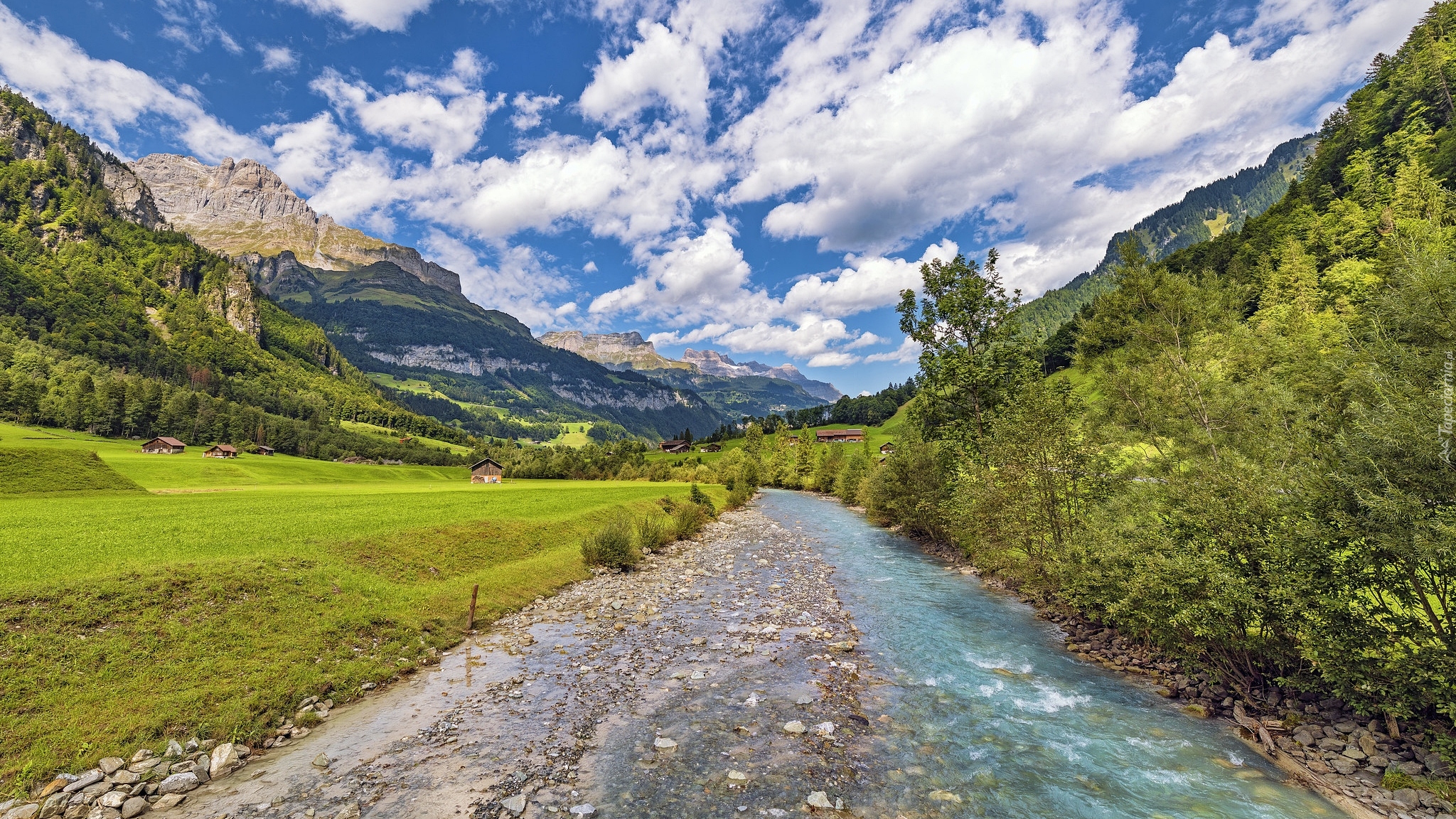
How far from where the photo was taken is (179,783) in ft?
36.2

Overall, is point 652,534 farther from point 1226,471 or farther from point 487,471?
point 487,471

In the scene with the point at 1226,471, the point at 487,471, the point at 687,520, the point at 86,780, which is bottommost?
the point at 687,520

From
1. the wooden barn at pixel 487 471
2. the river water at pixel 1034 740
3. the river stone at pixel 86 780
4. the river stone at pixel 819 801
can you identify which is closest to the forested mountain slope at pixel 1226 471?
the river water at pixel 1034 740

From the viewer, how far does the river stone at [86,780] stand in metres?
10.3

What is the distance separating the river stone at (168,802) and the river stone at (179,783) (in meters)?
0.14

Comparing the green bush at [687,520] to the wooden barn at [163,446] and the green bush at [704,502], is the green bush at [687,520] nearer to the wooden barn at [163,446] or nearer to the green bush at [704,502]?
the green bush at [704,502]

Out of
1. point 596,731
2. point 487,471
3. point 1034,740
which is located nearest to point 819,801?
point 596,731

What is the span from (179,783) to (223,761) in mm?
877

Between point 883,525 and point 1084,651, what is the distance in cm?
3968

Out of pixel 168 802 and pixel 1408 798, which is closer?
pixel 1408 798

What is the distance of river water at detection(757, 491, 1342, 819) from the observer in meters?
10.9

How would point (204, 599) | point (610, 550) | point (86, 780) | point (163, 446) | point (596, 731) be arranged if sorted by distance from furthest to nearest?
point (163, 446)
point (610, 550)
point (204, 599)
point (596, 731)
point (86, 780)

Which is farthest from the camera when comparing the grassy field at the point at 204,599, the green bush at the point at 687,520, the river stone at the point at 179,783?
the green bush at the point at 687,520

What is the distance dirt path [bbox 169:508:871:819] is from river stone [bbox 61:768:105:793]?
1.83 meters
